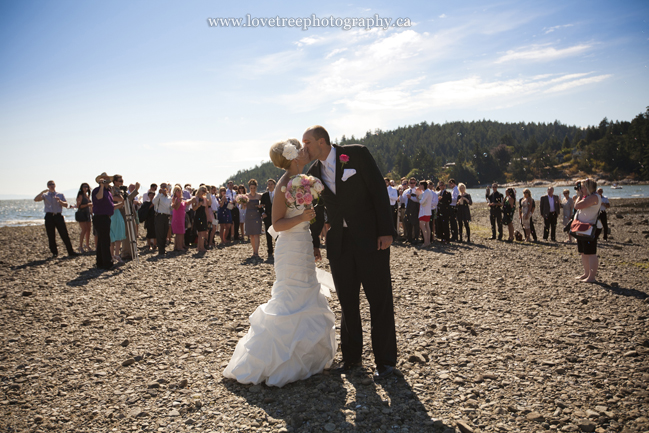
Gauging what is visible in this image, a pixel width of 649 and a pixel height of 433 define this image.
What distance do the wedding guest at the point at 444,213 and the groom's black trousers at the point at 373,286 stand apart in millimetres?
12114

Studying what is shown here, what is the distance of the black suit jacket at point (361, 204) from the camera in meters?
4.06

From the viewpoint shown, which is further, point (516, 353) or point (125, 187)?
point (125, 187)

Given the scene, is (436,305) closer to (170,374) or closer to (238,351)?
(238,351)

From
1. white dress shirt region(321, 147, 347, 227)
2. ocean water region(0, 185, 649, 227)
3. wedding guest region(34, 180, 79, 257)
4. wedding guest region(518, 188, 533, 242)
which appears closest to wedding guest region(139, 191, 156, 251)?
wedding guest region(34, 180, 79, 257)

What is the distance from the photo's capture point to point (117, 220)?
40.4ft

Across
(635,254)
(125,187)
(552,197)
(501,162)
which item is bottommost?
(635,254)

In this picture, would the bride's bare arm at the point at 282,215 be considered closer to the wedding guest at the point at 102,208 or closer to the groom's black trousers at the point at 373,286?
the groom's black trousers at the point at 373,286

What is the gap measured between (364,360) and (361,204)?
2018 mm

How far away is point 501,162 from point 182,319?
490 ft

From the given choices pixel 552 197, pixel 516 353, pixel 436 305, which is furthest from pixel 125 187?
pixel 552 197

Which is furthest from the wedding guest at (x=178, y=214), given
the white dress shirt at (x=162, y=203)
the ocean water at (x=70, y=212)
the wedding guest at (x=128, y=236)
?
the ocean water at (x=70, y=212)

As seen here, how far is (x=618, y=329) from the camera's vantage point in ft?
17.7

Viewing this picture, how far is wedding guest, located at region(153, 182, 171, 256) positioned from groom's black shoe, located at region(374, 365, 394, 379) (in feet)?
39.1

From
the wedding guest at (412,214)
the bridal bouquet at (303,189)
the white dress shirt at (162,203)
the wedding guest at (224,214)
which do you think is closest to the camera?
the bridal bouquet at (303,189)
